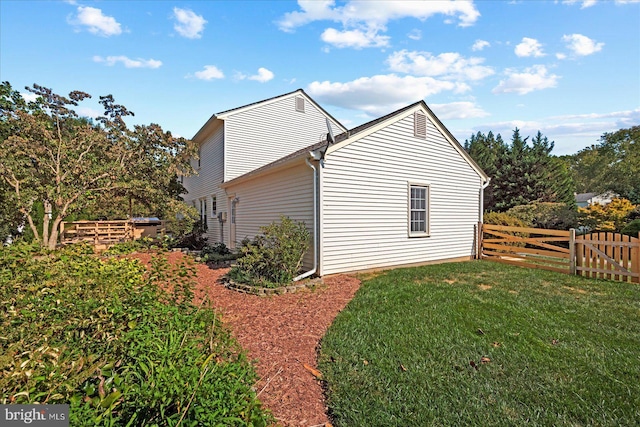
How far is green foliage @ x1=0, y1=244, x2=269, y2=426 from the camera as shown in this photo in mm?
1786

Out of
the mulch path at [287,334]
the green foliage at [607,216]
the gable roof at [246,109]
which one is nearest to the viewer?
the mulch path at [287,334]

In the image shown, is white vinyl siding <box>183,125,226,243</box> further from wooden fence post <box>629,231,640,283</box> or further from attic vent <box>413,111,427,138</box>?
wooden fence post <box>629,231,640,283</box>

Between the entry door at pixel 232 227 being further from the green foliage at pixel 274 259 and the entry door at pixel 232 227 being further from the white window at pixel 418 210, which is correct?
the white window at pixel 418 210

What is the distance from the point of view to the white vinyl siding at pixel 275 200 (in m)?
8.73

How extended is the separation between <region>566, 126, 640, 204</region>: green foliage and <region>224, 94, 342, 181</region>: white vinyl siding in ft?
68.0

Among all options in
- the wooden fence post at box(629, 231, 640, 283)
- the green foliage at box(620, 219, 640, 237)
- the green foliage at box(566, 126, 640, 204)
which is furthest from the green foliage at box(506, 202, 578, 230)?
the wooden fence post at box(629, 231, 640, 283)

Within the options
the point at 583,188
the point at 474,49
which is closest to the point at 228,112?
the point at 474,49

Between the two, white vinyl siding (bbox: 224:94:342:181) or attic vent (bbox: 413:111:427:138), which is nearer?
attic vent (bbox: 413:111:427:138)

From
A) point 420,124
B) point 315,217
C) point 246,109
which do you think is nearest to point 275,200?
point 315,217

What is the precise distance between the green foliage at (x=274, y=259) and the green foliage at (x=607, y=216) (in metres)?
17.8

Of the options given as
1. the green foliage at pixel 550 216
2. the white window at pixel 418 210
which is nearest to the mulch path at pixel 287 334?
the white window at pixel 418 210

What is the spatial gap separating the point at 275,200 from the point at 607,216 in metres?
18.2

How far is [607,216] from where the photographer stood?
1752 cm

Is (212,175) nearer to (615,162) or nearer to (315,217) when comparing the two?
(315,217)
